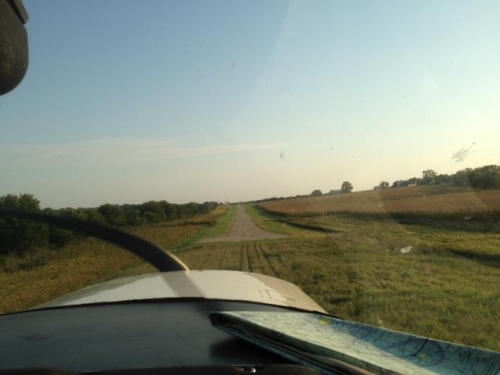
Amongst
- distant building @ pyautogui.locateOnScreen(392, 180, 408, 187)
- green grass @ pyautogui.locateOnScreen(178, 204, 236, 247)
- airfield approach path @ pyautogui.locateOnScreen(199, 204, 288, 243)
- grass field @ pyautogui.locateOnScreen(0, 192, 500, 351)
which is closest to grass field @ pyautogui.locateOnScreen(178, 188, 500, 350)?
grass field @ pyautogui.locateOnScreen(0, 192, 500, 351)

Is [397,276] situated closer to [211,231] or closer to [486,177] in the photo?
[211,231]

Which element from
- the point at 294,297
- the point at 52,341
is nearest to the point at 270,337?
the point at 52,341

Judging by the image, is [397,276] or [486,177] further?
[486,177]

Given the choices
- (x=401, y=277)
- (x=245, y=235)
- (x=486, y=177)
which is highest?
(x=486, y=177)

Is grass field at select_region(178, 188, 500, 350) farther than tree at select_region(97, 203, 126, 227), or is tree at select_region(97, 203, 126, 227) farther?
tree at select_region(97, 203, 126, 227)

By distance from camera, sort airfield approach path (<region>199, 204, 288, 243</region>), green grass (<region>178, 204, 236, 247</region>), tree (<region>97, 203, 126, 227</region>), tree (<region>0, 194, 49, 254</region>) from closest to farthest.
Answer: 1. airfield approach path (<region>199, 204, 288, 243</region>)
2. green grass (<region>178, 204, 236, 247</region>)
3. tree (<region>0, 194, 49, 254</region>)
4. tree (<region>97, 203, 126, 227</region>)

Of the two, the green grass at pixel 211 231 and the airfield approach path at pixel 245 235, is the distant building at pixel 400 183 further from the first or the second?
the airfield approach path at pixel 245 235

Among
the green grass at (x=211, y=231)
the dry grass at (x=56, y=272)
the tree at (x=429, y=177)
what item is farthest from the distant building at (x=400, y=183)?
the dry grass at (x=56, y=272)

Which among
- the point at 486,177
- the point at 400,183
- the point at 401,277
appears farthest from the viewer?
the point at 400,183

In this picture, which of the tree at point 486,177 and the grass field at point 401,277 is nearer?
the grass field at point 401,277

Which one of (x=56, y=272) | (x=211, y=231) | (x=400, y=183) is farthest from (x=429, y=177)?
(x=56, y=272)

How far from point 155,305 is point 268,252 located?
639 inches

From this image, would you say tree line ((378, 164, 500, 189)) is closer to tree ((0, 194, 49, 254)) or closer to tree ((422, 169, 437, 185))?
tree ((422, 169, 437, 185))

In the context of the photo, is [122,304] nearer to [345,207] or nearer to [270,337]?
[270,337]
